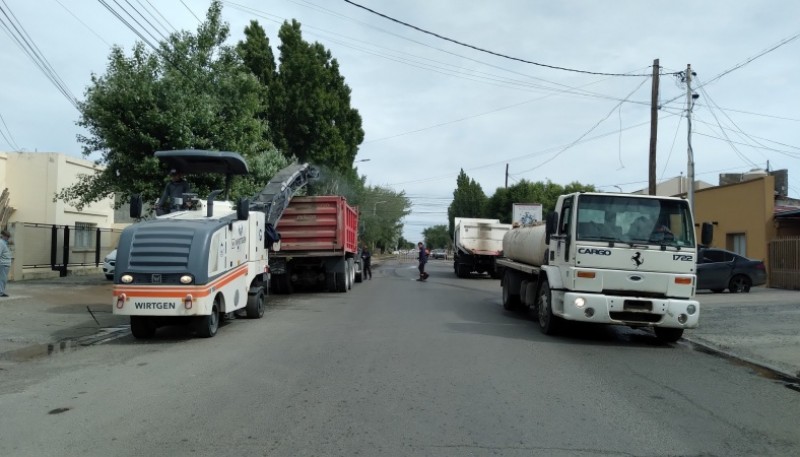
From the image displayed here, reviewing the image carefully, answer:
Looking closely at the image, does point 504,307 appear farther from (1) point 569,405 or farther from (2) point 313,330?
(1) point 569,405

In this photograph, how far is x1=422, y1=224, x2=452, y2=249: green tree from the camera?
145m

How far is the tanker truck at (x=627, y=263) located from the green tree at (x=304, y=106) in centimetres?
2123

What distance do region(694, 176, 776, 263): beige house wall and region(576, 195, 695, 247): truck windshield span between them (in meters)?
17.3

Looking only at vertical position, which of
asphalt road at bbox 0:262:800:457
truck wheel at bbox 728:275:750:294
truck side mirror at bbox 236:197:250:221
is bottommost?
asphalt road at bbox 0:262:800:457

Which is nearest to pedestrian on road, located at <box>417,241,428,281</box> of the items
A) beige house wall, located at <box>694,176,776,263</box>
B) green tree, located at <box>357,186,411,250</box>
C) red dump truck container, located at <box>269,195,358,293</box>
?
red dump truck container, located at <box>269,195,358,293</box>

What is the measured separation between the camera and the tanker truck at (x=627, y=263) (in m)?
10.1

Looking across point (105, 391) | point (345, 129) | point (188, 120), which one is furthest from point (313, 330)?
point (345, 129)

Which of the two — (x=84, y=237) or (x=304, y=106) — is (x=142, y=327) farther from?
(x=304, y=106)

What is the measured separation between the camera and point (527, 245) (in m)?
14.4

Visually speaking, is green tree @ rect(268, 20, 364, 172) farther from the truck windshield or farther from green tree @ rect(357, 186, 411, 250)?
green tree @ rect(357, 186, 411, 250)

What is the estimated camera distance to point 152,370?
811 centimetres

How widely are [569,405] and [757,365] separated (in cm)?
438

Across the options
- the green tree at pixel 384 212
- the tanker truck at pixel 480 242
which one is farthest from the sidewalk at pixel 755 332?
the green tree at pixel 384 212

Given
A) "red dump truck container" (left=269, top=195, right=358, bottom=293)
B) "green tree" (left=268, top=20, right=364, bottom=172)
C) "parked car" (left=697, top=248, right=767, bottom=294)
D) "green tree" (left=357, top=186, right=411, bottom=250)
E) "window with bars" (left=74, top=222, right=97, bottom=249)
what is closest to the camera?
"red dump truck container" (left=269, top=195, right=358, bottom=293)
